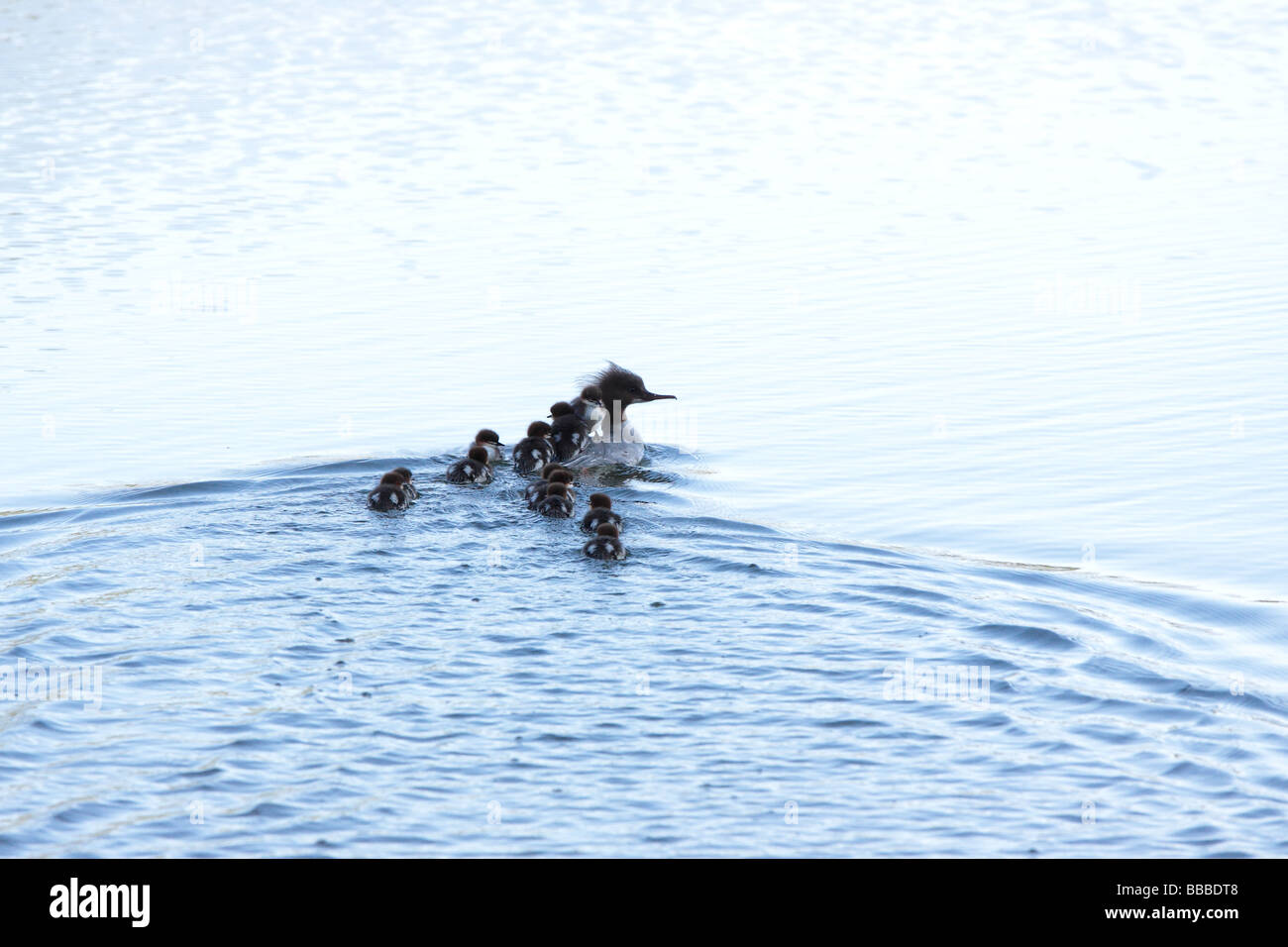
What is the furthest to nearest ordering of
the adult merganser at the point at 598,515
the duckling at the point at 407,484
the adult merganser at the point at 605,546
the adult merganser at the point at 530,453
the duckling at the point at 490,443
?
the adult merganser at the point at 530,453
the duckling at the point at 490,443
the duckling at the point at 407,484
the adult merganser at the point at 598,515
the adult merganser at the point at 605,546

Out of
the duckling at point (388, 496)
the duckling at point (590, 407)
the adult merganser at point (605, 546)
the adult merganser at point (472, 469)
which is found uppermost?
the duckling at point (590, 407)

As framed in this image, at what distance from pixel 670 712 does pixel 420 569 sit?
7.46 feet

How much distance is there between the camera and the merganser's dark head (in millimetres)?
11227

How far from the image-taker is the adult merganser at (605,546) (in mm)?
8398

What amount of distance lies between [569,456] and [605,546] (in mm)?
2614

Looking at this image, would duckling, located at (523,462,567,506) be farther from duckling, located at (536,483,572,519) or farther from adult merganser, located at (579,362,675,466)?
adult merganser, located at (579,362,675,466)

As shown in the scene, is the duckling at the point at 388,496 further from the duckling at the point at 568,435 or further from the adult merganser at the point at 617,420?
the adult merganser at the point at 617,420

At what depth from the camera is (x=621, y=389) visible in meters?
11.3

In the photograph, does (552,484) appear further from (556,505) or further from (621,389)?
(621,389)

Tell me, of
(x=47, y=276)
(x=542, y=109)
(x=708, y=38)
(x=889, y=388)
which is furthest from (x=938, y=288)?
(x=708, y=38)

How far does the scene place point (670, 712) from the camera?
20.6 feet

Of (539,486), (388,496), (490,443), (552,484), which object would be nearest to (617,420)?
(490,443)

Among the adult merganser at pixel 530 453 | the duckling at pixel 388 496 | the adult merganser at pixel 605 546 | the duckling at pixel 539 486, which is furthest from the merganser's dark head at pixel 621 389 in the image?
the adult merganser at pixel 605 546
